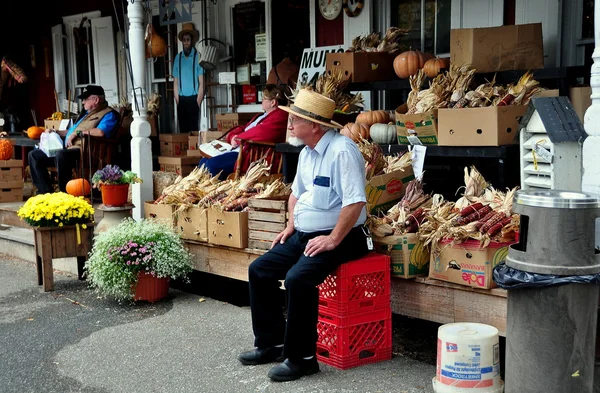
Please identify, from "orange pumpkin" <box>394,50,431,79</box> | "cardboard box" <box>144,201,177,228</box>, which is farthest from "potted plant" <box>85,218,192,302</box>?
"orange pumpkin" <box>394,50,431,79</box>

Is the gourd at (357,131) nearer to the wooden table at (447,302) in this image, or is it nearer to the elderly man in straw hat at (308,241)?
the elderly man in straw hat at (308,241)

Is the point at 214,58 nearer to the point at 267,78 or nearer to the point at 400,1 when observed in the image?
the point at 267,78

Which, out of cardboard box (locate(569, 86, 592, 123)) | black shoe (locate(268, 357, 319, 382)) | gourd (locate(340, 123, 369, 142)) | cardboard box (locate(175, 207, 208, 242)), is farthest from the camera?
gourd (locate(340, 123, 369, 142))

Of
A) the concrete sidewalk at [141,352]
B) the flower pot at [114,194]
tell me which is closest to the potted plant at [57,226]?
the flower pot at [114,194]

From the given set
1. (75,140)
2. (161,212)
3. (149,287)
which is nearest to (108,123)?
(75,140)

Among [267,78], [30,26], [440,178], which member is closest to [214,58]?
[267,78]

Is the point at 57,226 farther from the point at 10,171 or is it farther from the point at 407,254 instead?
the point at 10,171

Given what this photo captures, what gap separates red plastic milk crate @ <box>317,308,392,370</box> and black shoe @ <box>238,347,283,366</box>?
11.5 inches

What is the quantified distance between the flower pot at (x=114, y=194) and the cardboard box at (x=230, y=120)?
2972 mm

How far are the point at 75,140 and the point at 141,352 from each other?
508 centimetres

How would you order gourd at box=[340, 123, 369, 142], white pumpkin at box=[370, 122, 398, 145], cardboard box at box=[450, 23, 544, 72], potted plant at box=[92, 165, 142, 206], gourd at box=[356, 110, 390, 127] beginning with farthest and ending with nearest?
potted plant at box=[92, 165, 142, 206] < gourd at box=[356, 110, 390, 127] < gourd at box=[340, 123, 369, 142] < white pumpkin at box=[370, 122, 398, 145] < cardboard box at box=[450, 23, 544, 72]

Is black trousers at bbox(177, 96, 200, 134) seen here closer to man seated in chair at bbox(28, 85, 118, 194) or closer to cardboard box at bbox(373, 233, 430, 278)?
man seated in chair at bbox(28, 85, 118, 194)

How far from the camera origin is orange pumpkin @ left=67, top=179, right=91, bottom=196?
898cm

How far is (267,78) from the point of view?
33.8 ft
